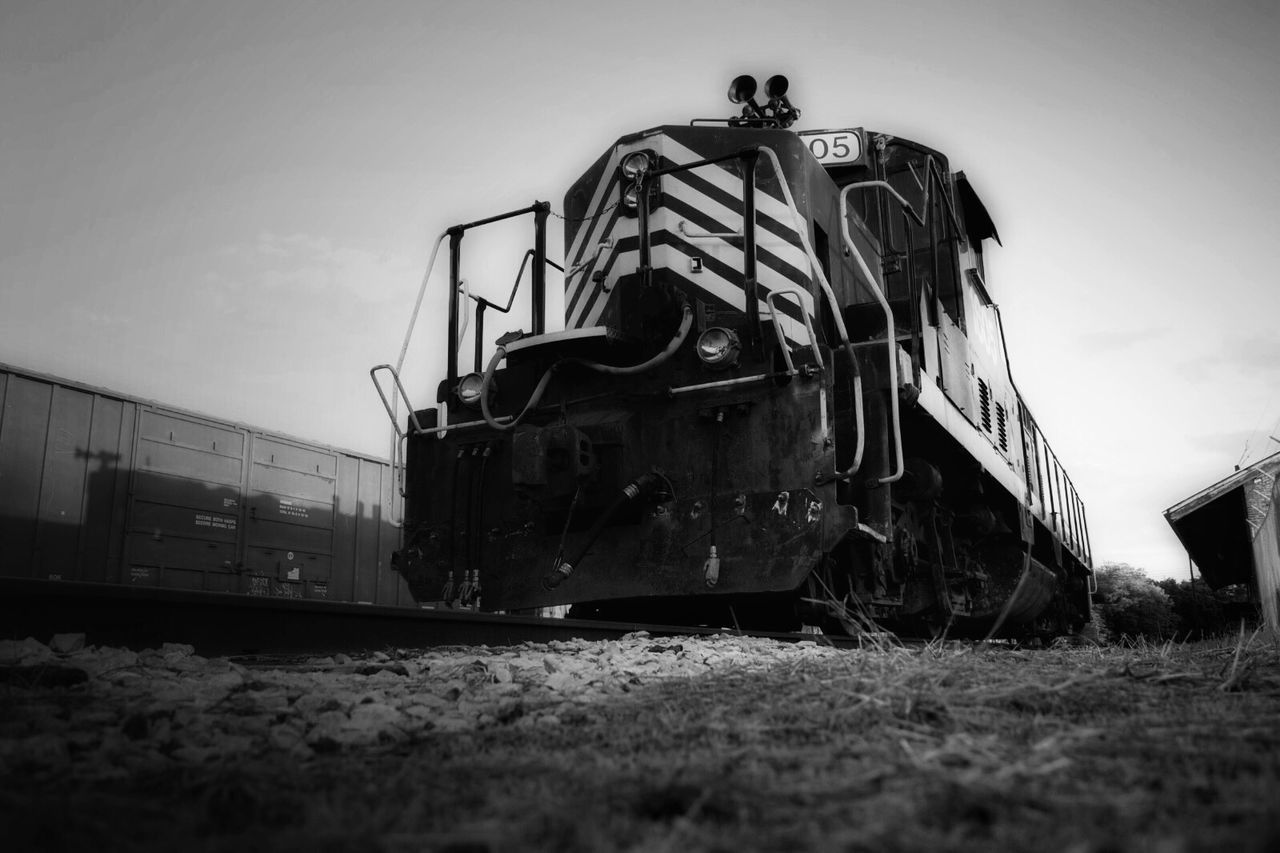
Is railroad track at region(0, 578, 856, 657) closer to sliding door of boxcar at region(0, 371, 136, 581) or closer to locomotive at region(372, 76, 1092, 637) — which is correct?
locomotive at region(372, 76, 1092, 637)

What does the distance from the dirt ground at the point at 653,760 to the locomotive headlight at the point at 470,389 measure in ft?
9.89

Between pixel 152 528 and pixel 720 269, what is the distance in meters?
5.76

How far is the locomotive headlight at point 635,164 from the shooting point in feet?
19.0

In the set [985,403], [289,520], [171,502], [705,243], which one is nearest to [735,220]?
[705,243]

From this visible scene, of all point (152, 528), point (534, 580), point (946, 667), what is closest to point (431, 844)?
point (946, 667)

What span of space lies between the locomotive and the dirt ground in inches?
83.1

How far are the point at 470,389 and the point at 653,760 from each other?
431 cm

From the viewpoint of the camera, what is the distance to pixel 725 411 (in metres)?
5.11

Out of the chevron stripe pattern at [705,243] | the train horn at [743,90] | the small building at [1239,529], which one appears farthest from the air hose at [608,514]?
the small building at [1239,529]

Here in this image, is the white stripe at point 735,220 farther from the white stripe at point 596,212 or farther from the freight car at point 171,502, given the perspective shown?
the freight car at point 171,502

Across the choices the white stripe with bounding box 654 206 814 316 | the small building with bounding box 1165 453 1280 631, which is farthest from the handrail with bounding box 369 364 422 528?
the small building with bounding box 1165 453 1280 631

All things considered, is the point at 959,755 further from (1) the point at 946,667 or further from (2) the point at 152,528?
(2) the point at 152,528

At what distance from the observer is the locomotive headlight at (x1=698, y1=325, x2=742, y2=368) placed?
16.6 feet

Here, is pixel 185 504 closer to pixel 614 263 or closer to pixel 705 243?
pixel 614 263
